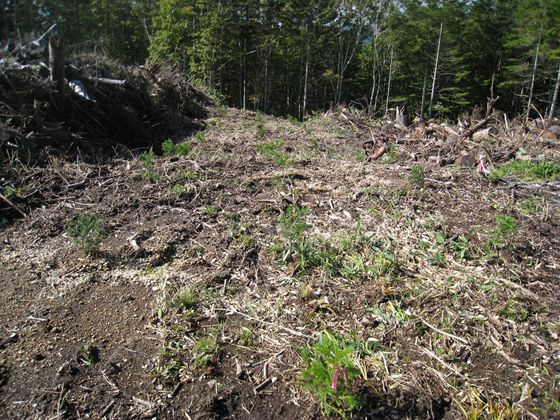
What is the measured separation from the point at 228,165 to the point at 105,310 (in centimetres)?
254

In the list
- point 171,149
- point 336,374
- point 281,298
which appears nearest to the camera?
point 336,374

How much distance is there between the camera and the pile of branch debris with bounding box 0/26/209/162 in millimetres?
4559

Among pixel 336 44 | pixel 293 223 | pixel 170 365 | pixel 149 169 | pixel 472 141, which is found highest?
pixel 336 44

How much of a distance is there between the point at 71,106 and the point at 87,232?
3.13 metres

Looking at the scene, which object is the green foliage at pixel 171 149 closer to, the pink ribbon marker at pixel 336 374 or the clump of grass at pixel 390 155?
the clump of grass at pixel 390 155

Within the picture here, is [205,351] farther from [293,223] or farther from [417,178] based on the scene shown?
[417,178]

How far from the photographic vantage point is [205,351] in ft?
6.82

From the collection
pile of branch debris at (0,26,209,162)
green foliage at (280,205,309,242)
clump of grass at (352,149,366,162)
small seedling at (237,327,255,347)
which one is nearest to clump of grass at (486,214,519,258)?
green foliage at (280,205,309,242)

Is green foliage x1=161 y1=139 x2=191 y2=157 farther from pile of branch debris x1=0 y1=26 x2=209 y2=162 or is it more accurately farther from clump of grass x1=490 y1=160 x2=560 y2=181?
clump of grass x1=490 y1=160 x2=560 y2=181

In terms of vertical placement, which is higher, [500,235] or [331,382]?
[500,235]

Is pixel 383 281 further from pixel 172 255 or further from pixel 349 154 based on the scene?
pixel 349 154

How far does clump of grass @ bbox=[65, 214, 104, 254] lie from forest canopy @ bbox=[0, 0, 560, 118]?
1543 cm

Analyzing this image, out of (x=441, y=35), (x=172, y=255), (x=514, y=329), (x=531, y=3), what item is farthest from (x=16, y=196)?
(x=531, y=3)

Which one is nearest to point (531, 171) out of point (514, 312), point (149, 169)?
point (514, 312)
